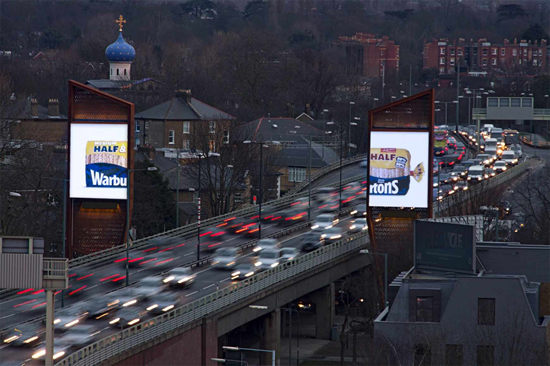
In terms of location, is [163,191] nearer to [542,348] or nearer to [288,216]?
[288,216]

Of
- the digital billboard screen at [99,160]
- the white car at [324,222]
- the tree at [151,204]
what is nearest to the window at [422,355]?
the digital billboard screen at [99,160]

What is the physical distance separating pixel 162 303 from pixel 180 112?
7643 centimetres

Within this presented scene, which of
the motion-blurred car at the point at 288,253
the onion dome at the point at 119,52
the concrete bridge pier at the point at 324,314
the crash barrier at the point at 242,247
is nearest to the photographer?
the crash barrier at the point at 242,247

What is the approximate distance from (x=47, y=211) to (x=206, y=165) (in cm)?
2106

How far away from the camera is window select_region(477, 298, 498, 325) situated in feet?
178

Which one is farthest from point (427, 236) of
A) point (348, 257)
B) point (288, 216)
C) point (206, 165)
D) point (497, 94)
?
point (497, 94)

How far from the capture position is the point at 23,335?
5634cm

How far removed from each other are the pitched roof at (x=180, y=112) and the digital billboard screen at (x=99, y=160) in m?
61.7

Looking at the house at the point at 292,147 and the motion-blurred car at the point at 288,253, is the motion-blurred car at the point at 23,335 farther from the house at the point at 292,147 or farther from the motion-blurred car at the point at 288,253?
the house at the point at 292,147

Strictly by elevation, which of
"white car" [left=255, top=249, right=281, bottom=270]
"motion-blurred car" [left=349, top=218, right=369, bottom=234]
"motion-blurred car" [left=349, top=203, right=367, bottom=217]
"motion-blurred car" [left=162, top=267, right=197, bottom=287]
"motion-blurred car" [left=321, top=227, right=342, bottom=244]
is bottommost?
"motion-blurred car" [left=162, top=267, right=197, bottom=287]

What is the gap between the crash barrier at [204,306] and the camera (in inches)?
2140

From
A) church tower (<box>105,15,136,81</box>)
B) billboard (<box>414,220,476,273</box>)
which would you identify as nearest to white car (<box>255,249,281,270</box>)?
billboard (<box>414,220,476,273</box>)

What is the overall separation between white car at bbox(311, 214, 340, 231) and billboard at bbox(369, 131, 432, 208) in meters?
11.8

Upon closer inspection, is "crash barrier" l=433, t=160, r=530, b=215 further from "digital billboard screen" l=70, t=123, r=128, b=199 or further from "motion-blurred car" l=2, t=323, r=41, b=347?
"motion-blurred car" l=2, t=323, r=41, b=347
